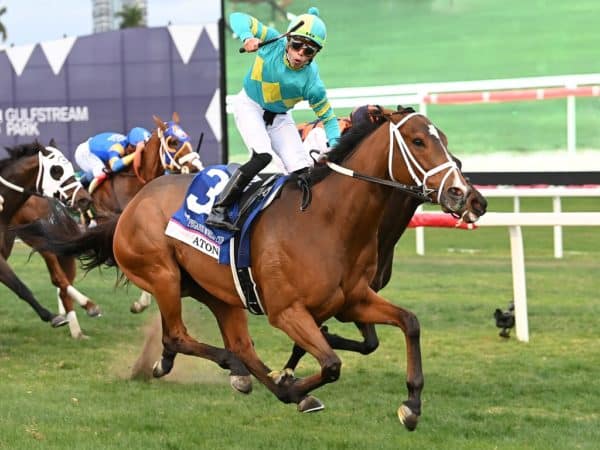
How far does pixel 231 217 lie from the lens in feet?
15.8

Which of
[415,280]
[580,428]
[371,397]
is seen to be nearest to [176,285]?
[371,397]

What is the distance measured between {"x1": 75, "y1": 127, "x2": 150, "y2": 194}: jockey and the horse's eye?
1.34 meters

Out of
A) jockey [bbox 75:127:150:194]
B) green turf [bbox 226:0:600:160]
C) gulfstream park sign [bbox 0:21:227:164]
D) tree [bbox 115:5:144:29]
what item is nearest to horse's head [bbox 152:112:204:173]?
jockey [bbox 75:127:150:194]

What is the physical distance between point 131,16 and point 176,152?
171 ft

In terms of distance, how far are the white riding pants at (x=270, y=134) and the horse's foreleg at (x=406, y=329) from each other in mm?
927

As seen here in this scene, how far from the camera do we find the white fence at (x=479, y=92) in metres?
10.0

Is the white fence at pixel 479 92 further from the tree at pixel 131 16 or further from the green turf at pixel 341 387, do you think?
the tree at pixel 131 16

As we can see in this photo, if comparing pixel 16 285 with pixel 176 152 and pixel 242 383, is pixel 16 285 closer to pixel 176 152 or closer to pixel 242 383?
pixel 176 152

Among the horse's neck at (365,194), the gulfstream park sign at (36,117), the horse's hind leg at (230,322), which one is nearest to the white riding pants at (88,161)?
the horse's hind leg at (230,322)

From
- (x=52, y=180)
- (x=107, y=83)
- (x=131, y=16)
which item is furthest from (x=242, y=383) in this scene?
(x=131, y=16)

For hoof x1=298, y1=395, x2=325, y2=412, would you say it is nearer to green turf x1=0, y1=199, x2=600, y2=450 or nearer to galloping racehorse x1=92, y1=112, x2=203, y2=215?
green turf x1=0, y1=199, x2=600, y2=450

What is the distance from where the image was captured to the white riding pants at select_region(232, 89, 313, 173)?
5129 millimetres

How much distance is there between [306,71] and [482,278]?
6.41 meters

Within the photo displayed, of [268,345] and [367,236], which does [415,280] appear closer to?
[268,345]
